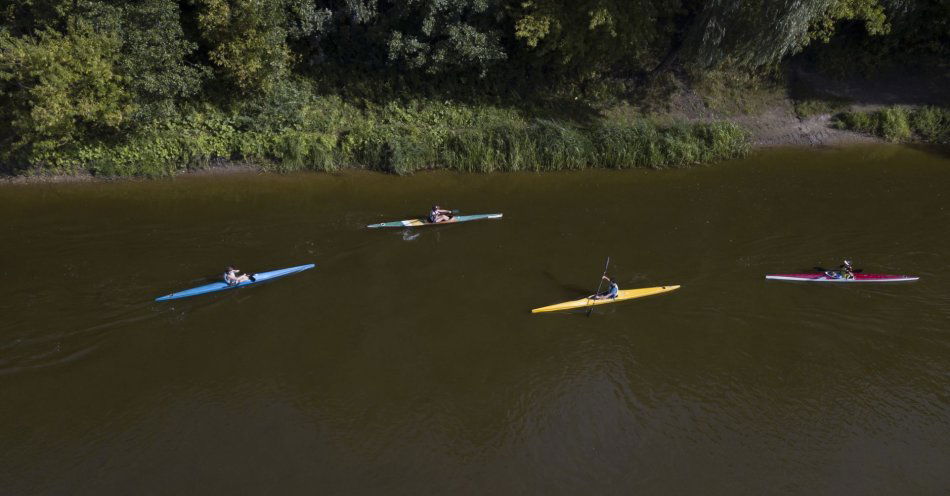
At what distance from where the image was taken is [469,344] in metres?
17.4

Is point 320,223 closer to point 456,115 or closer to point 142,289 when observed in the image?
point 142,289

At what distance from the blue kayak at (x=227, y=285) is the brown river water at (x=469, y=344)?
229 millimetres

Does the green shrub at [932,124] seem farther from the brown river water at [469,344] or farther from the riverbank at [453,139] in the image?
the brown river water at [469,344]

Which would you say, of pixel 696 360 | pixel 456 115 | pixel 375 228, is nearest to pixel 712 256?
pixel 696 360

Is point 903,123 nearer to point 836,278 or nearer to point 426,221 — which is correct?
point 836,278

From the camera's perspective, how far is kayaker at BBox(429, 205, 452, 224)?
907 inches

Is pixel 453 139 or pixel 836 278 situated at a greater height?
pixel 453 139

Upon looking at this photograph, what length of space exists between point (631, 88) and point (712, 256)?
42.0ft

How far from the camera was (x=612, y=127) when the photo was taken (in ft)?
93.9

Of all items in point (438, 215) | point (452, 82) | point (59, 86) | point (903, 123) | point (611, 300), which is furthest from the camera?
point (903, 123)

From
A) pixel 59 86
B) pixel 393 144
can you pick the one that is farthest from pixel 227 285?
pixel 59 86

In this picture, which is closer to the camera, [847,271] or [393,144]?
[847,271]

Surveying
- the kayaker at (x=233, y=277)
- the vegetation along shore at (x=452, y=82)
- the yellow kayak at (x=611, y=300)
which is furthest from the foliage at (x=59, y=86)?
the yellow kayak at (x=611, y=300)

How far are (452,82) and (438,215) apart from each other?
9409 millimetres
